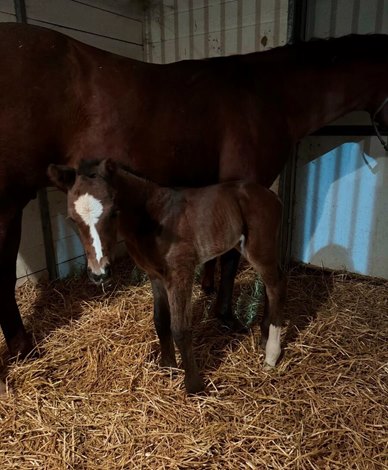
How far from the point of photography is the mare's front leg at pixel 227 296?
2.30 m

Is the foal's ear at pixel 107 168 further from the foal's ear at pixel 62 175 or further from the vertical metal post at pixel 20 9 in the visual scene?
the vertical metal post at pixel 20 9

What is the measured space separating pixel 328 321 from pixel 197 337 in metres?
0.82

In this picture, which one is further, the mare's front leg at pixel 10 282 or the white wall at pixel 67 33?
the white wall at pixel 67 33

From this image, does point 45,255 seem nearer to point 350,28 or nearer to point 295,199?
point 295,199

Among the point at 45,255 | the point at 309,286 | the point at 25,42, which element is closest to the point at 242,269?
the point at 309,286

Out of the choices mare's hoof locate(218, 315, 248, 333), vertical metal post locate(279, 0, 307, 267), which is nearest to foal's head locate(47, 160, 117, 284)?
mare's hoof locate(218, 315, 248, 333)

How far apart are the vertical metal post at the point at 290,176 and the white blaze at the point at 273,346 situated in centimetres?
135

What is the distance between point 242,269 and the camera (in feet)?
10.4

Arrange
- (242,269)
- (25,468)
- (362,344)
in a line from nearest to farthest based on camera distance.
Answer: (25,468) → (362,344) → (242,269)

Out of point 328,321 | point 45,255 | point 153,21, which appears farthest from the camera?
point 153,21

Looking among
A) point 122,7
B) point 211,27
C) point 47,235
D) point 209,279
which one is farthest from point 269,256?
point 122,7

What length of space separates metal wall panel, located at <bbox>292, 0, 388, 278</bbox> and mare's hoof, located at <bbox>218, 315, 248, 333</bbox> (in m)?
1.24

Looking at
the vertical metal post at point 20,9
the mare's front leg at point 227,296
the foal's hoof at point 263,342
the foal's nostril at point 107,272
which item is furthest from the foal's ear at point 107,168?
the vertical metal post at point 20,9

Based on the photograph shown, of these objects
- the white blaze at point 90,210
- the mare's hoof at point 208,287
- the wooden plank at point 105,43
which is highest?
the wooden plank at point 105,43
